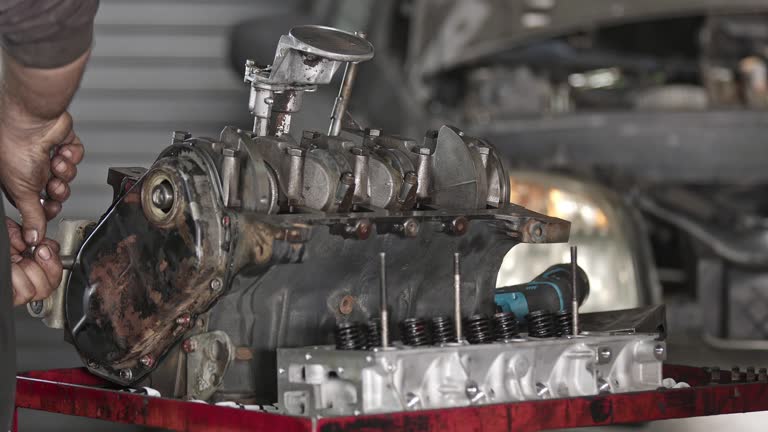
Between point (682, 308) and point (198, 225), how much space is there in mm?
3918

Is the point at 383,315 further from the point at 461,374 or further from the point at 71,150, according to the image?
the point at 71,150

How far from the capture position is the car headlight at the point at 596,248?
15.6 ft

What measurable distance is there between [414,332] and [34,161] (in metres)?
0.85

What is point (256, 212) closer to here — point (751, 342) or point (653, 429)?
point (653, 429)

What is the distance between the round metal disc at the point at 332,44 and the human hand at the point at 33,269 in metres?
0.67

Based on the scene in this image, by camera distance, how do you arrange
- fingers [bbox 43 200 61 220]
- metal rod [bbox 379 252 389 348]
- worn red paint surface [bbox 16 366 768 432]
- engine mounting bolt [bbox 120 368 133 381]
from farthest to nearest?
fingers [bbox 43 200 61 220] → engine mounting bolt [bbox 120 368 133 381] → metal rod [bbox 379 252 389 348] → worn red paint surface [bbox 16 366 768 432]

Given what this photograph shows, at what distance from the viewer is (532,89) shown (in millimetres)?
7305

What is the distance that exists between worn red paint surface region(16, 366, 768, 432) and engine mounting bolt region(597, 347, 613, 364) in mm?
114

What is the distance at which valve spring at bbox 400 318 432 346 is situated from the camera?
2.32 metres

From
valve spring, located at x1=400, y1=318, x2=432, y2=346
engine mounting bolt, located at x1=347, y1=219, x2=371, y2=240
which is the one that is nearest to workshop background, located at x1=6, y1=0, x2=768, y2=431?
engine mounting bolt, located at x1=347, y1=219, x2=371, y2=240

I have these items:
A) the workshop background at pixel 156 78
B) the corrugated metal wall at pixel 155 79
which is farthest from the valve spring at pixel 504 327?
the corrugated metal wall at pixel 155 79

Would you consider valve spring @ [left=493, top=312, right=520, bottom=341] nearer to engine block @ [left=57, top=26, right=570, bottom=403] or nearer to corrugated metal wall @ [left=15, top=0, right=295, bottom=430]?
engine block @ [left=57, top=26, right=570, bottom=403]

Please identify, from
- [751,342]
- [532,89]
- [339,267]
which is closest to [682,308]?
[751,342]

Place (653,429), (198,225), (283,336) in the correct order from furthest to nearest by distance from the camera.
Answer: (653,429)
(283,336)
(198,225)
